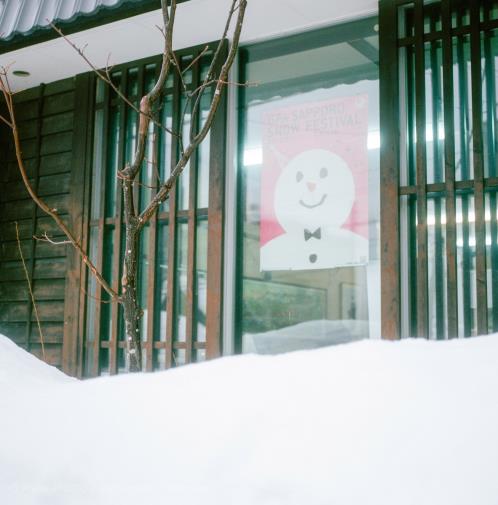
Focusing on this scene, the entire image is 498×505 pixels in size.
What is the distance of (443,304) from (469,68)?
171cm

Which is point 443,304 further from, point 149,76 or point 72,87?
point 72,87

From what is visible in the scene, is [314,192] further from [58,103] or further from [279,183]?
[58,103]

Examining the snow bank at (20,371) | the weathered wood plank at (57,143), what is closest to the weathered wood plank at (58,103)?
the weathered wood plank at (57,143)

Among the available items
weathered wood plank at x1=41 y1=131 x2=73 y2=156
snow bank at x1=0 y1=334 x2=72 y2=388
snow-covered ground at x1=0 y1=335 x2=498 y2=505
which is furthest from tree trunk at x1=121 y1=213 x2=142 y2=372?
weathered wood plank at x1=41 y1=131 x2=73 y2=156

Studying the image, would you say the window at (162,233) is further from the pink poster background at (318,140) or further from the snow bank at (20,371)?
the snow bank at (20,371)

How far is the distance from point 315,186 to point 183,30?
174 cm

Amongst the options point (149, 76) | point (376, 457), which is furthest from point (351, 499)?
point (149, 76)

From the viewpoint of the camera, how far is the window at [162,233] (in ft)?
19.4

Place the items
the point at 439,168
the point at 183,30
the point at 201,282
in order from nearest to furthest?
the point at 439,168
the point at 183,30
the point at 201,282

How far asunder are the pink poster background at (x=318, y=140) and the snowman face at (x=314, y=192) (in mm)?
51

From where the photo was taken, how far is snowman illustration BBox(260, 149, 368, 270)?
543 cm

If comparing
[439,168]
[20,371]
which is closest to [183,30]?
[439,168]

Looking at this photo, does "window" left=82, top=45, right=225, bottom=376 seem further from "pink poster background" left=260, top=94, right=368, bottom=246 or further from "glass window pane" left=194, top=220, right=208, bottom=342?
"pink poster background" left=260, top=94, right=368, bottom=246

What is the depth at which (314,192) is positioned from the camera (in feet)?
18.6
